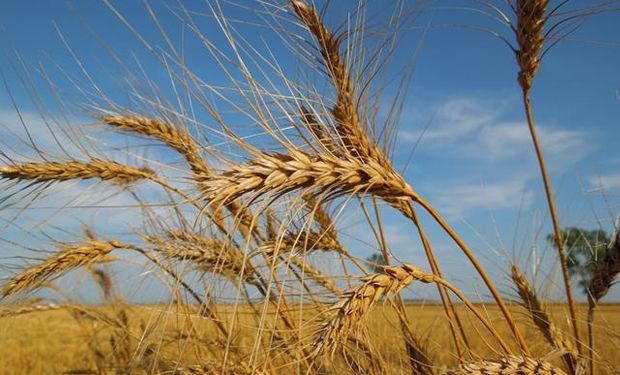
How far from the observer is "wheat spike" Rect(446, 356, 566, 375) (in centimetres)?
157

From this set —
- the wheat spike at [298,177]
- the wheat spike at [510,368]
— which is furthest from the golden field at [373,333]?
the wheat spike at [298,177]

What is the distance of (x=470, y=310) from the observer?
2.13 meters

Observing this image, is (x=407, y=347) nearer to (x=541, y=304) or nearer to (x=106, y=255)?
(x=541, y=304)

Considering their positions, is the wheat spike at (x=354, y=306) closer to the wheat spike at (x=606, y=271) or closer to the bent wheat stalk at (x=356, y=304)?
the bent wheat stalk at (x=356, y=304)

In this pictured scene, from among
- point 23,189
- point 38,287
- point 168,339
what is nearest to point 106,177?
point 23,189

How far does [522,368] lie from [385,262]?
109 cm

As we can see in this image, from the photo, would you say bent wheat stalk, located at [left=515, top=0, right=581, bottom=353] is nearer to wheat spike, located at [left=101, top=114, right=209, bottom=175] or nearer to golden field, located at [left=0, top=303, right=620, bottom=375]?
golden field, located at [left=0, top=303, right=620, bottom=375]

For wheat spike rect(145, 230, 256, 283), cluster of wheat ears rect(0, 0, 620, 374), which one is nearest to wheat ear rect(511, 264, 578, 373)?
cluster of wheat ears rect(0, 0, 620, 374)

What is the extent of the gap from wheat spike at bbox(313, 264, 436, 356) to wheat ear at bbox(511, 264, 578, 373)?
2.98ft

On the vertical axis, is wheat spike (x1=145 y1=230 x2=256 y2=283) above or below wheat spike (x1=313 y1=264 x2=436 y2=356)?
above

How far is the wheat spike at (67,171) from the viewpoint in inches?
106

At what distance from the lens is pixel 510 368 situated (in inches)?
62.6

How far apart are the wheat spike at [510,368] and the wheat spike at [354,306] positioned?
29 centimetres

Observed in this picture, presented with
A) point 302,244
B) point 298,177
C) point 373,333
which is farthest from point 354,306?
point 373,333
